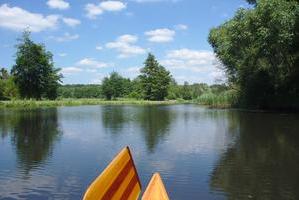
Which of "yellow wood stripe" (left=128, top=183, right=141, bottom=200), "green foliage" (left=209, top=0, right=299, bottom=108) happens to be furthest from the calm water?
"green foliage" (left=209, top=0, right=299, bottom=108)

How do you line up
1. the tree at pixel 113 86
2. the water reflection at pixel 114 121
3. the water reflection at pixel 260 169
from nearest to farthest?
the water reflection at pixel 260 169 < the water reflection at pixel 114 121 < the tree at pixel 113 86

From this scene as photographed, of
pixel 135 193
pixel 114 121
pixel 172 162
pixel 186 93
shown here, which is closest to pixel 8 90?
pixel 186 93

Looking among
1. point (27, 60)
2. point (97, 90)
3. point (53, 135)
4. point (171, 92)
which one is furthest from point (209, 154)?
point (97, 90)

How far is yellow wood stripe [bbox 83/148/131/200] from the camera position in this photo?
10.6ft

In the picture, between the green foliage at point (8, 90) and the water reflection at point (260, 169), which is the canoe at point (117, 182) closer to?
the water reflection at point (260, 169)

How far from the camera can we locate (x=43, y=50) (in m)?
87.9

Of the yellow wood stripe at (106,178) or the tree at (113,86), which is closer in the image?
A: the yellow wood stripe at (106,178)

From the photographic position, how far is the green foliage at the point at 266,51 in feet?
116

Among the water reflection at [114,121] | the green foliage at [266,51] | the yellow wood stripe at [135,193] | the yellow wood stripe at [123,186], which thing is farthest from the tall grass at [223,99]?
the yellow wood stripe at [123,186]

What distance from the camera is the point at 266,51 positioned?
39.8 m

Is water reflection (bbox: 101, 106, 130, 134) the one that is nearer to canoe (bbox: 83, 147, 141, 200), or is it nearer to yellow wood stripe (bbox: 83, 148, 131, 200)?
canoe (bbox: 83, 147, 141, 200)

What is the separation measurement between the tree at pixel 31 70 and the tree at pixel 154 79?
86.8 ft

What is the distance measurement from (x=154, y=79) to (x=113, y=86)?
51.6 ft

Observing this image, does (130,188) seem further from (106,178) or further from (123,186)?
(106,178)
